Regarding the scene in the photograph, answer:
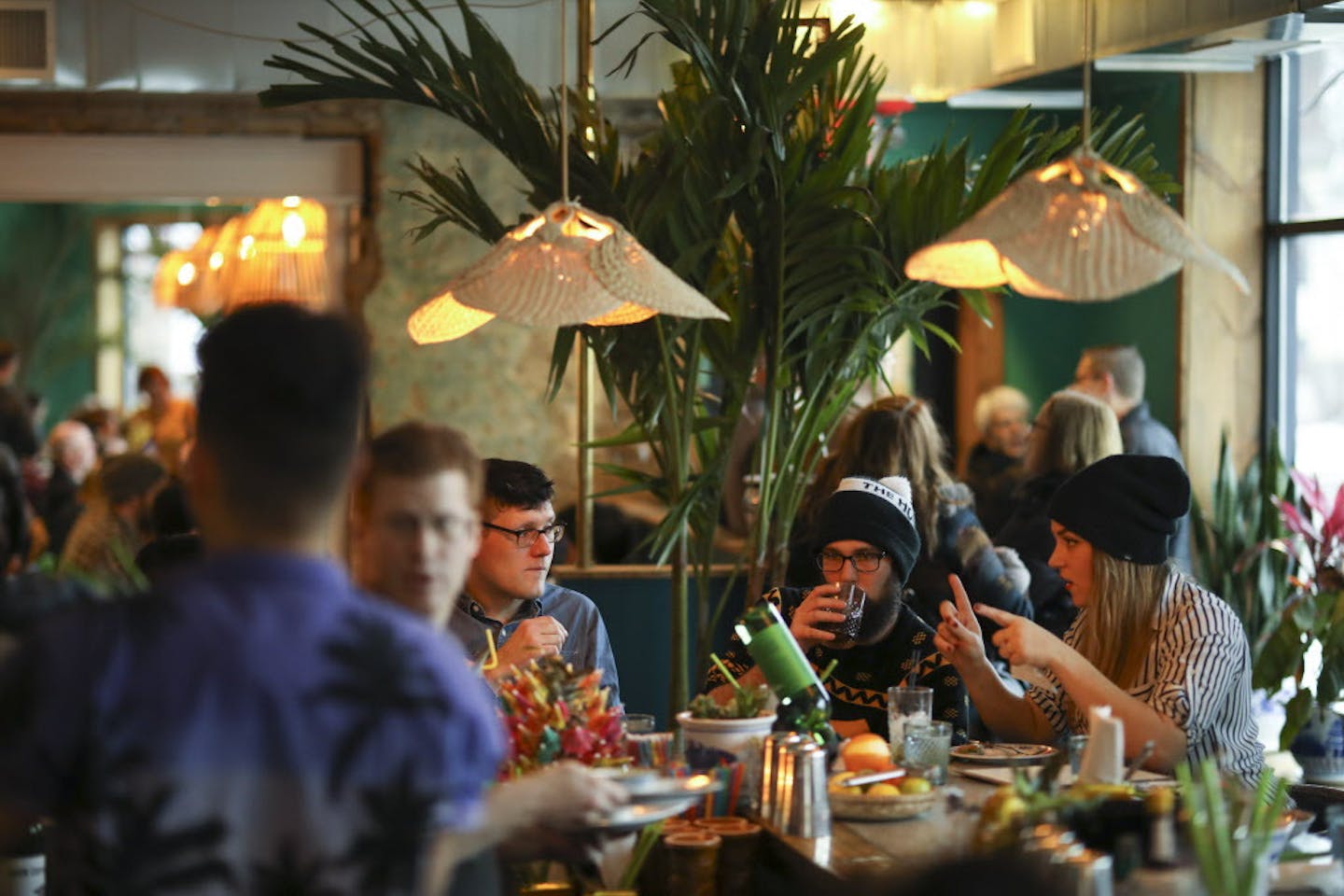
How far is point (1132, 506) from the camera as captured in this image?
3.66m

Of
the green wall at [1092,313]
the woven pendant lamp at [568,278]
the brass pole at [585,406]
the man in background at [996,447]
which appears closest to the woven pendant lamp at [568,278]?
the woven pendant lamp at [568,278]

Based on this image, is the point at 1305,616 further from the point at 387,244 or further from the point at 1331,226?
the point at 387,244

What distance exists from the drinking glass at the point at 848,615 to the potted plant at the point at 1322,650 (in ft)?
8.12

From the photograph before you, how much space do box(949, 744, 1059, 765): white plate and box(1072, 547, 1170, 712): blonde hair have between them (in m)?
0.23

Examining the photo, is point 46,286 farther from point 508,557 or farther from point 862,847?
point 862,847

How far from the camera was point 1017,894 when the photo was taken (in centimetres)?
135

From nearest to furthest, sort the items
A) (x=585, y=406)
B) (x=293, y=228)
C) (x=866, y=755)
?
(x=866, y=755) → (x=585, y=406) → (x=293, y=228)

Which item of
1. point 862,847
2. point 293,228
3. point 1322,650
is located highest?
point 293,228

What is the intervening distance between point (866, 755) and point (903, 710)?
0.59 feet

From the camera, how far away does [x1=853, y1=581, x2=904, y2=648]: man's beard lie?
3828mm

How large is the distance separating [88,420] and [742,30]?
26.6 ft

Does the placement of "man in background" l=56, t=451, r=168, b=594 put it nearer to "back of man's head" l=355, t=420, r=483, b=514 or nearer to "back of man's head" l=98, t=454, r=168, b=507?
"back of man's head" l=98, t=454, r=168, b=507

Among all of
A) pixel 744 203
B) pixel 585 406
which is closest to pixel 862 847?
pixel 744 203

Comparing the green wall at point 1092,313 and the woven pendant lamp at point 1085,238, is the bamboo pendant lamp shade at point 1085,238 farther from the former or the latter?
the green wall at point 1092,313
